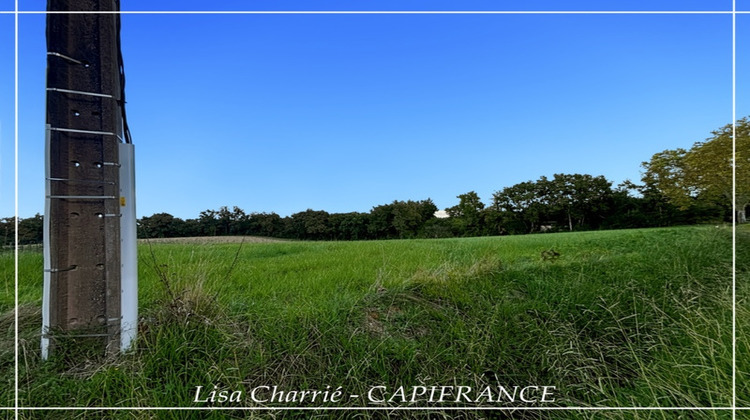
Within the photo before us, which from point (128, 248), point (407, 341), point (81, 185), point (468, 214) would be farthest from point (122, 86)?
point (468, 214)

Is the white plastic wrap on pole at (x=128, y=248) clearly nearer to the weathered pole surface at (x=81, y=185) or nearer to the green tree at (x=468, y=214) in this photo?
the weathered pole surface at (x=81, y=185)

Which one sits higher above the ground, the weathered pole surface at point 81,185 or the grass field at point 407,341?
the weathered pole surface at point 81,185

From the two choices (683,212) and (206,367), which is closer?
(206,367)

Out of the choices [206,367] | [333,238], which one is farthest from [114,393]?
[333,238]

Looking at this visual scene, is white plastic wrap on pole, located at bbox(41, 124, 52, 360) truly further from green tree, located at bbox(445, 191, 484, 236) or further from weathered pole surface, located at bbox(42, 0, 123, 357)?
green tree, located at bbox(445, 191, 484, 236)

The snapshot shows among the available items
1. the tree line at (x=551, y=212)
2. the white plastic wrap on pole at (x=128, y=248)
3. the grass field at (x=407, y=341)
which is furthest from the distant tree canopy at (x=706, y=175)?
the white plastic wrap on pole at (x=128, y=248)

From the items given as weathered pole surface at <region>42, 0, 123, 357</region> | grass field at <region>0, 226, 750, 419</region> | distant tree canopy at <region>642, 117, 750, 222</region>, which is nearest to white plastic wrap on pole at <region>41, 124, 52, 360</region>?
weathered pole surface at <region>42, 0, 123, 357</region>

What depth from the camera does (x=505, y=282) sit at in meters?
3.30

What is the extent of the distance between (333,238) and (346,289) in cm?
408

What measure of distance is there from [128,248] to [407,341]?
1.78 metres

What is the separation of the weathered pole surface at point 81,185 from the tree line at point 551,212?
0.48m

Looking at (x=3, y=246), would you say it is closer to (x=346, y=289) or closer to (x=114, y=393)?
(x=114, y=393)

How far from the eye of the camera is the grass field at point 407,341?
5.80 ft

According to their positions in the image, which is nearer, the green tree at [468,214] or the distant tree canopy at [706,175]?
the distant tree canopy at [706,175]
